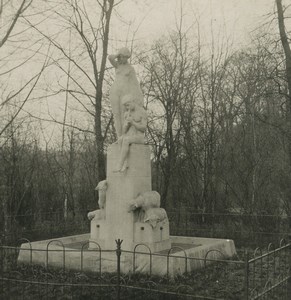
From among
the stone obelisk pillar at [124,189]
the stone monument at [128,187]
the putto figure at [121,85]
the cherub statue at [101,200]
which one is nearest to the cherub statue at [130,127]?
the stone monument at [128,187]

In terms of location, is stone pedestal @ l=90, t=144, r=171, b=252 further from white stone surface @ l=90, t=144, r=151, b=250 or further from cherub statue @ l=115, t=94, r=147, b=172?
cherub statue @ l=115, t=94, r=147, b=172

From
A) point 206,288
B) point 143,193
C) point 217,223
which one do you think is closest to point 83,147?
point 217,223

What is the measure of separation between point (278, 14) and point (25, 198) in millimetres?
10124

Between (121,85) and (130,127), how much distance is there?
0.93m

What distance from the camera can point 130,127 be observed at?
30.8 feet

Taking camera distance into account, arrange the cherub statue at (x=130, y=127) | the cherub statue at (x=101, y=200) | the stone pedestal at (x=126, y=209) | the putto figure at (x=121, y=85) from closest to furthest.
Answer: the stone pedestal at (x=126, y=209) → the cherub statue at (x=130, y=127) → the cherub statue at (x=101, y=200) → the putto figure at (x=121, y=85)

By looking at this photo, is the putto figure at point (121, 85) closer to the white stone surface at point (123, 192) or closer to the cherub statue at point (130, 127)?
the cherub statue at point (130, 127)

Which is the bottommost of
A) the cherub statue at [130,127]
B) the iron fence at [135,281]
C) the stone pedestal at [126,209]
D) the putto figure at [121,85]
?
the iron fence at [135,281]

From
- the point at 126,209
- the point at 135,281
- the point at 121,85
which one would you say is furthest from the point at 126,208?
the point at 121,85

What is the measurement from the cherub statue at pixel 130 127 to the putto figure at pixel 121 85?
0.21 metres

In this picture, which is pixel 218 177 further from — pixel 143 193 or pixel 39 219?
pixel 143 193

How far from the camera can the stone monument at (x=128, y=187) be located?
896 cm

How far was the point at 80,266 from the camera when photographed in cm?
848

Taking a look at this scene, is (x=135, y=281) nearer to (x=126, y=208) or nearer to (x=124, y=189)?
(x=126, y=208)
